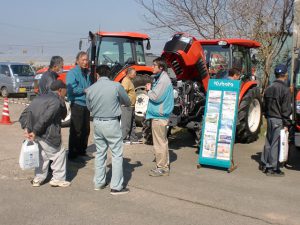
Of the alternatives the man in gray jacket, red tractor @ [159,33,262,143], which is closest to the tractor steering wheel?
red tractor @ [159,33,262,143]

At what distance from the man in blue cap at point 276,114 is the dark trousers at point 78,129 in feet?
10.2

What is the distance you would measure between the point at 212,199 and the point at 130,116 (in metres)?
3.92

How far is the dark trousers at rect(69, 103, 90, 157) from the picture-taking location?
7.24 metres

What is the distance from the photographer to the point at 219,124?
7.23 m

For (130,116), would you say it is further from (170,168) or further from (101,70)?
(101,70)

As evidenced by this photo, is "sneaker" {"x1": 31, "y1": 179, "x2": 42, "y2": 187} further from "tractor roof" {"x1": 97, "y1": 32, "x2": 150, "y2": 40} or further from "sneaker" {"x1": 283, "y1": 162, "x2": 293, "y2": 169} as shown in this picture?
"tractor roof" {"x1": 97, "y1": 32, "x2": 150, "y2": 40}

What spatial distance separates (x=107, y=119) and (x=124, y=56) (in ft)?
19.5

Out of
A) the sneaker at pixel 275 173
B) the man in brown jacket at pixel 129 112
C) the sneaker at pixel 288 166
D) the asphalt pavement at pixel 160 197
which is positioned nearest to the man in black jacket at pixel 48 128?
the asphalt pavement at pixel 160 197

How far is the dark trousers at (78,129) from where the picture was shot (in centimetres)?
724

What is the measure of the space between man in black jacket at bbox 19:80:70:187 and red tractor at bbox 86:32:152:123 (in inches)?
184

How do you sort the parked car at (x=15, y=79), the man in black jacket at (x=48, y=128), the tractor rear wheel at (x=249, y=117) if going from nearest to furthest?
the man in black jacket at (x=48, y=128)
the tractor rear wheel at (x=249, y=117)
the parked car at (x=15, y=79)

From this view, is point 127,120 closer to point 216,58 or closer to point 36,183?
point 216,58

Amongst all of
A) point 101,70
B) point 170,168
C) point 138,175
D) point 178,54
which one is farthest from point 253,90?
point 101,70

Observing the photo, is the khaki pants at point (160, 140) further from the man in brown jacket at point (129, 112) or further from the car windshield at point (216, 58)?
the car windshield at point (216, 58)
